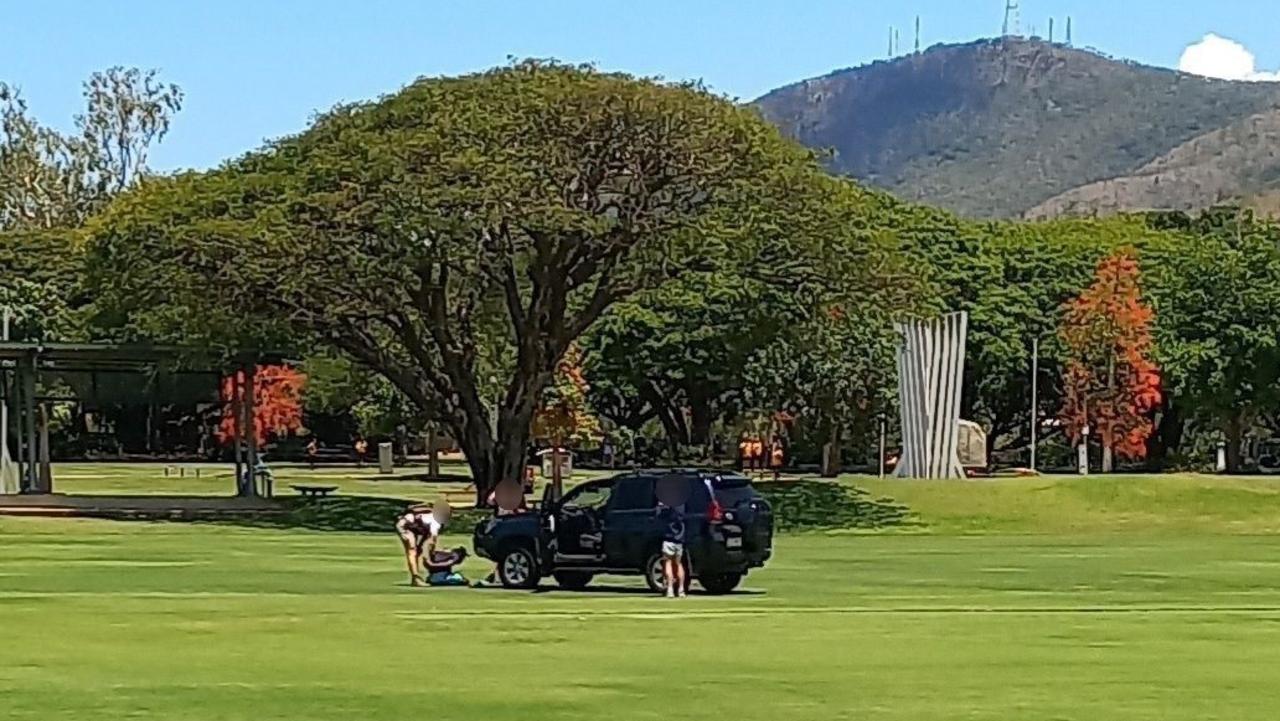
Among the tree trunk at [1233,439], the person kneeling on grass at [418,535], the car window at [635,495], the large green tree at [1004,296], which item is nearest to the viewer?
the car window at [635,495]

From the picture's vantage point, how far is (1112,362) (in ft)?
282

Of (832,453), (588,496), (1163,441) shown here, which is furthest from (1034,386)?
(588,496)

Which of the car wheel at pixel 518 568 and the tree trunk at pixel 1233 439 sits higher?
the tree trunk at pixel 1233 439

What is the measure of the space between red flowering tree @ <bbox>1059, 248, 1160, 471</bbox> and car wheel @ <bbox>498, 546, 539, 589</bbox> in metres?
57.5

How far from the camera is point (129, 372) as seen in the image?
67.6 m

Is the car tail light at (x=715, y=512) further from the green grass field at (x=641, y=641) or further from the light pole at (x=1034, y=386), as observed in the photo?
the light pole at (x=1034, y=386)

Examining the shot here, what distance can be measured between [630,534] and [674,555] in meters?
1.26

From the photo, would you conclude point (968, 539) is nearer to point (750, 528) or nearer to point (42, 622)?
point (750, 528)

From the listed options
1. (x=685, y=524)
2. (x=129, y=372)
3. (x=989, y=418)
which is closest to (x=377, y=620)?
(x=685, y=524)

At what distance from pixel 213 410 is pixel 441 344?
157 feet

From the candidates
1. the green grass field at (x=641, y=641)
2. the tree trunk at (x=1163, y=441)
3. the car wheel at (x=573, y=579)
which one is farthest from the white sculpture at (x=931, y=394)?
the car wheel at (x=573, y=579)

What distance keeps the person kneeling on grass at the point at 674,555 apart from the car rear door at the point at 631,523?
1.17ft

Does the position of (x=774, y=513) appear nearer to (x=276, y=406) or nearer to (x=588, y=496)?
(x=588, y=496)

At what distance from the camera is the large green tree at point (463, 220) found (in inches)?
2090
